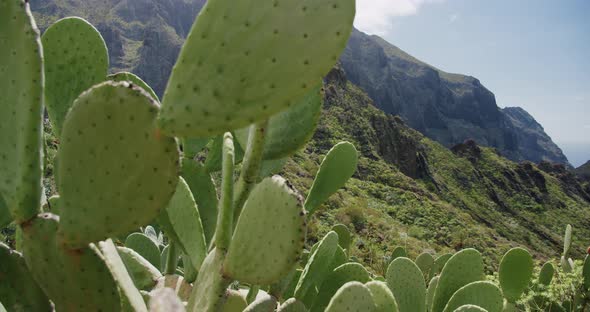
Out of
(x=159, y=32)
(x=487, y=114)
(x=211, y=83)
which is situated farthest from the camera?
(x=487, y=114)

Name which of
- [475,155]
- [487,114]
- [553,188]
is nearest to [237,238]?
[475,155]

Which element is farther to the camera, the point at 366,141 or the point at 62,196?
the point at 366,141

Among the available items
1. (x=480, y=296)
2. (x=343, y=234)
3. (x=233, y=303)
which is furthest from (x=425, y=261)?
(x=233, y=303)

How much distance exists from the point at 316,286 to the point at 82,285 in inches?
34.4

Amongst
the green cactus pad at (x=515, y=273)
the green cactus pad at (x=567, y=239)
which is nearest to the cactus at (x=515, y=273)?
the green cactus pad at (x=515, y=273)

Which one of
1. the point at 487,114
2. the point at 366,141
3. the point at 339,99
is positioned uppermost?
the point at 487,114

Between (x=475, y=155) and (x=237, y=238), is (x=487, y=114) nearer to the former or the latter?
(x=475, y=155)

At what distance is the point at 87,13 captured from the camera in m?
53.7

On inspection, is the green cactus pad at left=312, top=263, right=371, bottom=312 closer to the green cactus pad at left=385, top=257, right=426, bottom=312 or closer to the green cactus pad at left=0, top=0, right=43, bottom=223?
the green cactus pad at left=385, top=257, right=426, bottom=312

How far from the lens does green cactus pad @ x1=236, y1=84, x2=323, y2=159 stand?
3.58ft

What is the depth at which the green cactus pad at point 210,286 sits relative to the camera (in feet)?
2.69

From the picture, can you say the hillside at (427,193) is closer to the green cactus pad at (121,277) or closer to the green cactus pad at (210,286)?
the green cactus pad at (210,286)

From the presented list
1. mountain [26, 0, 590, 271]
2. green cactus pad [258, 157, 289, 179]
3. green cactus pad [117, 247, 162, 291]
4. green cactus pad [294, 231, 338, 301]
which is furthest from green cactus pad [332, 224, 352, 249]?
mountain [26, 0, 590, 271]

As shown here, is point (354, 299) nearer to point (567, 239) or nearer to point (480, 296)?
point (480, 296)
